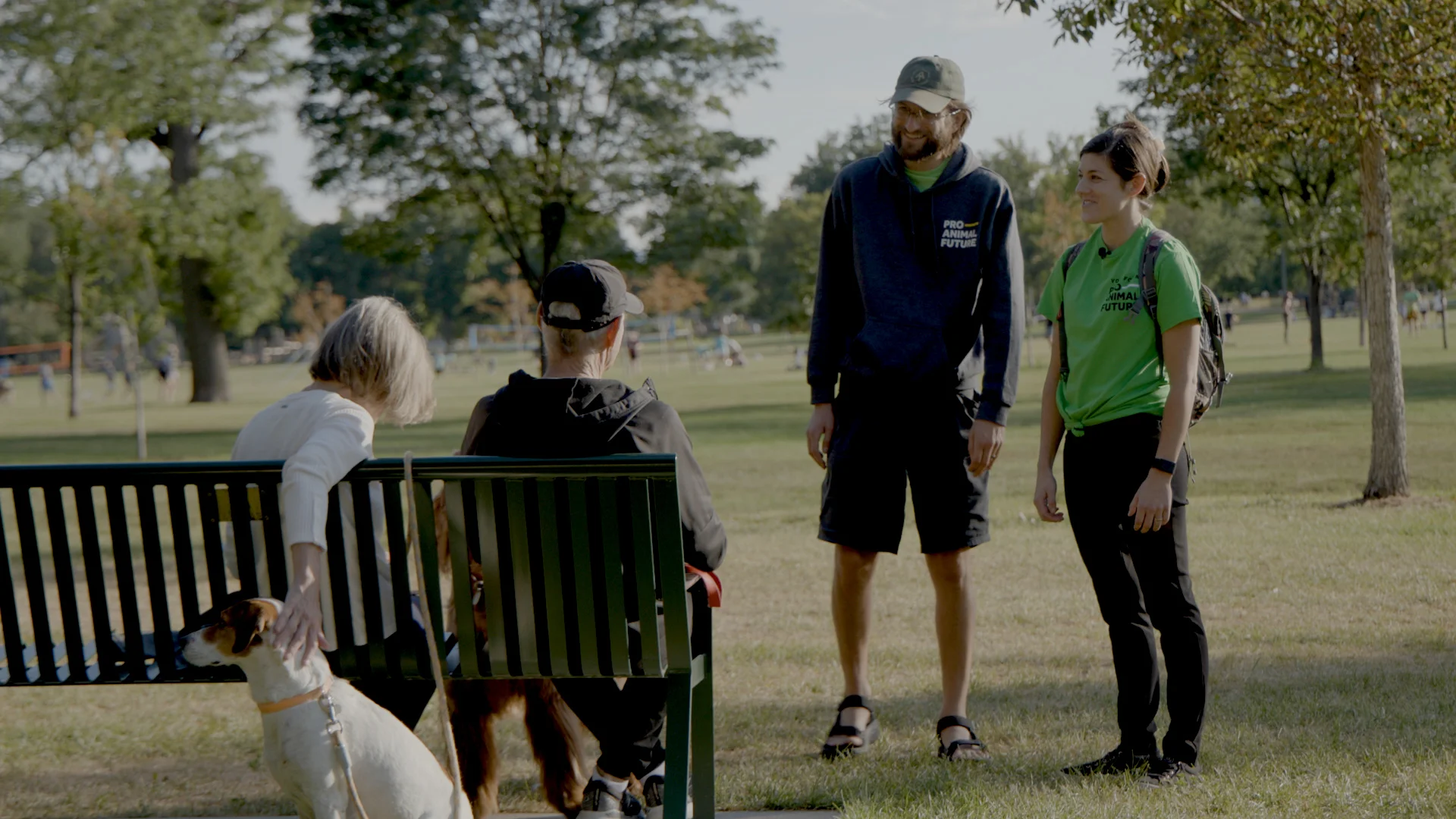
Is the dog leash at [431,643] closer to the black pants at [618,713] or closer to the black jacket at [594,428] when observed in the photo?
the black jacket at [594,428]

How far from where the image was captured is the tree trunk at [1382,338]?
1023 cm

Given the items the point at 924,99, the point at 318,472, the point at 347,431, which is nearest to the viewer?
the point at 318,472

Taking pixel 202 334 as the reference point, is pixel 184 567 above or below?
below

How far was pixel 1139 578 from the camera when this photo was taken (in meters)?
3.96

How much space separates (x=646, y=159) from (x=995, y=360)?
70.0 feet

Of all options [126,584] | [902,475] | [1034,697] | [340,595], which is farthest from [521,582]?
[1034,697]

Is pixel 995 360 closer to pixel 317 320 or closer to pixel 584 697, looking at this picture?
pixel 584 697

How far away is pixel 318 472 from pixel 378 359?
41 cm

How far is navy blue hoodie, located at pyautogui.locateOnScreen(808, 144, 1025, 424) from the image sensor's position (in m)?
4.27

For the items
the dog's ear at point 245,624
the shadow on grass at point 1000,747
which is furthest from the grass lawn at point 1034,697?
the dog's ear at point 245,624

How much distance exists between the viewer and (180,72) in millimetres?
34250

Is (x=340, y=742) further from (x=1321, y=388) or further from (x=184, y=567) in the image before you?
(x=1321, y=388)

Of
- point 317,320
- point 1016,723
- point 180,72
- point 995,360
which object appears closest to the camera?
point 995,360

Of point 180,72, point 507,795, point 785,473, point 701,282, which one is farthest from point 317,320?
point 507,795
